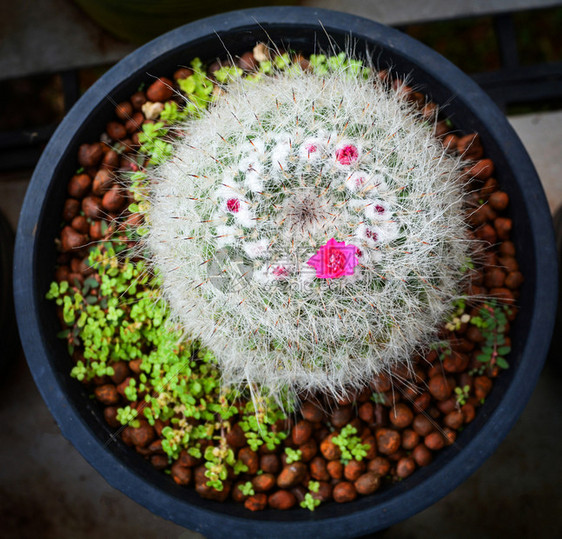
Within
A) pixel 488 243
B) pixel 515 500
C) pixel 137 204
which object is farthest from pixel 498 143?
pixel 515 500

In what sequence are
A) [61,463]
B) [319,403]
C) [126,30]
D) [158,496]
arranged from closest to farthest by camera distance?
[158,496]
[319,403]
[126,30]
[61,463]

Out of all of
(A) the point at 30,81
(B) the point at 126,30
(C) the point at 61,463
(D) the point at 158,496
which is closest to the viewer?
(D) the point at 158,496

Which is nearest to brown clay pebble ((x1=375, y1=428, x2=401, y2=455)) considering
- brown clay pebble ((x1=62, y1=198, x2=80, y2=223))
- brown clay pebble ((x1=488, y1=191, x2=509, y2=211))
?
brown clay pebble ((x1=488, y1=191, x2=509, y2=211))

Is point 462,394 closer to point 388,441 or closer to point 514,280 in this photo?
point 388,441

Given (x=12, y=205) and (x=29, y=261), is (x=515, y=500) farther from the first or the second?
(x=12, y=205)

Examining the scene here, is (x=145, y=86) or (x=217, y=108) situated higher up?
(x=145, y=86)

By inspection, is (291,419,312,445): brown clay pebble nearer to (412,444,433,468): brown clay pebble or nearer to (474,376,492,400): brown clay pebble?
(412,444,433,468): brown clay pebble

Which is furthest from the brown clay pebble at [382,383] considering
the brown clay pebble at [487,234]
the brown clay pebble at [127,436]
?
the brown clay pebble at [127,436]
